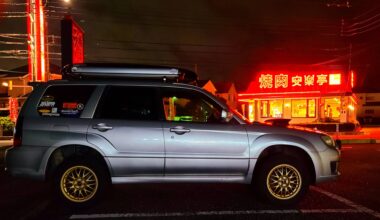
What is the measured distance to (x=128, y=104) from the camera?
247 inches

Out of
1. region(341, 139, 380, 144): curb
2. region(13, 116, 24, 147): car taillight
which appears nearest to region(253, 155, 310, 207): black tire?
region(13, 116, 24, 147): car taillight

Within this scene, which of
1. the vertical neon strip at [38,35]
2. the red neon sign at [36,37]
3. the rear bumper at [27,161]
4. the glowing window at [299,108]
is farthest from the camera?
the glowing window at [299,108]

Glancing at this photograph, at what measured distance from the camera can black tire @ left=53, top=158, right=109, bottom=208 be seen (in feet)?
19.9

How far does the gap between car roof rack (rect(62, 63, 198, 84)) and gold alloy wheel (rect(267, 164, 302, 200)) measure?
2.09 m

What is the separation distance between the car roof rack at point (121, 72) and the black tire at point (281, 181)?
6.42 feet

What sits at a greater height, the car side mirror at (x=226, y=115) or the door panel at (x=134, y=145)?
the car side mirror at (x=226, y=115)

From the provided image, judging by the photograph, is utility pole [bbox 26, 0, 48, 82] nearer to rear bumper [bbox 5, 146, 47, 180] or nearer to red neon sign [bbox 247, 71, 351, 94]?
red neon sign [bbox 247, 71, 351, 94]

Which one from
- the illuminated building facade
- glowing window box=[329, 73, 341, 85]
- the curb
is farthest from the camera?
the illuminated building facade

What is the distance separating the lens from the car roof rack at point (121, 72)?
20.9 ft

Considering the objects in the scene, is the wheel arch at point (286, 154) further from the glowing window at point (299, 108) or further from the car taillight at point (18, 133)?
the glowing window at point (299, 108)

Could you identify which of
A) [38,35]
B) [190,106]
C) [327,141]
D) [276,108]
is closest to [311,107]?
[276,108]

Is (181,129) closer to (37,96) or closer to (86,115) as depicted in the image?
(86,115)

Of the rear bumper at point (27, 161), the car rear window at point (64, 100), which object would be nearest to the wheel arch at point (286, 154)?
the car rear window at point (64, 100)

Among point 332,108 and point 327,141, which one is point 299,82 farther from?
point 327,141
